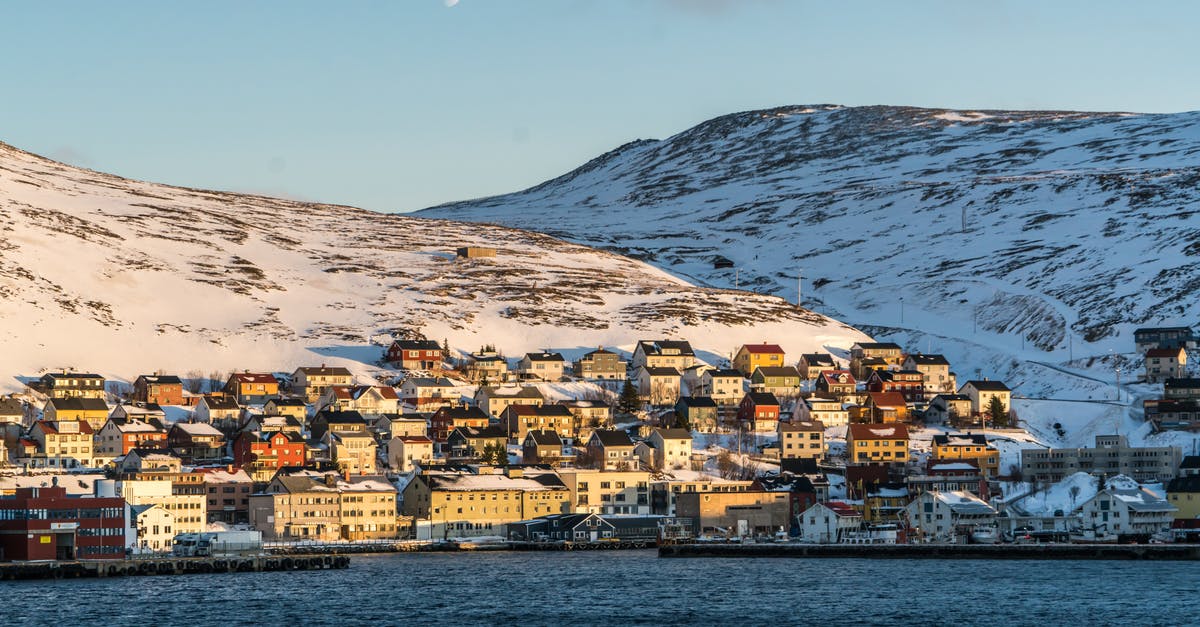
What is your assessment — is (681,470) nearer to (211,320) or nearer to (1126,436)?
(1126,436)

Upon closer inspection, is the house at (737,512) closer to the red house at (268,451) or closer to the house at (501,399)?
the red house at (268,451)

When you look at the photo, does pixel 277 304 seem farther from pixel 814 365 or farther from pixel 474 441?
pixel 814 365

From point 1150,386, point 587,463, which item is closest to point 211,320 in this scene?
point 587,463

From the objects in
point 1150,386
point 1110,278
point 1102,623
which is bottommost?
point 1102,623

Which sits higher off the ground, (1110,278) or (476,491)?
(1110,278)

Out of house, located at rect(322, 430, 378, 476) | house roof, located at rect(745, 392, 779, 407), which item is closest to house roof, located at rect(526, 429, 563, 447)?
house, located at rect(322, 430, 378, 476)
